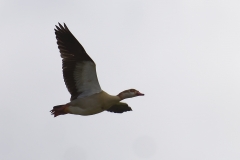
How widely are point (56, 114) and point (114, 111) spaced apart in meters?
3.47

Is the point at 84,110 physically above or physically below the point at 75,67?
below

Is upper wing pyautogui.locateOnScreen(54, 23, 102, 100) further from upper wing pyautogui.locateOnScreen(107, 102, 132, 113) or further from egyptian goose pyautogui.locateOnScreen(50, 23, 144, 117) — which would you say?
upper wing pyautogui.locateOnScreen(107, 102, 132, 113)

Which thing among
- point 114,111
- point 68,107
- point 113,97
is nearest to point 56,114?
point 68,107

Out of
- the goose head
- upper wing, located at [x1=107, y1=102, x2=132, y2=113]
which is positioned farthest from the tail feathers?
upper wing, located at [x1=107, y1=102, x2=132, y2=113]

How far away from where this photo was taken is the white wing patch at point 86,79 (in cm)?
2217

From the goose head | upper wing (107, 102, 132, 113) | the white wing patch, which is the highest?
the white wing patch

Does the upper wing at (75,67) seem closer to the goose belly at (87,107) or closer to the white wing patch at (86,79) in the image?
the white wing patch at (86,79)

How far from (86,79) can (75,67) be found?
0.53 meters

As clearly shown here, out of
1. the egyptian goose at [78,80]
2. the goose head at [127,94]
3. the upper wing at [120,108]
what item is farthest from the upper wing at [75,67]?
the upper wing at [120,108]

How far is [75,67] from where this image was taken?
22312 millimetres

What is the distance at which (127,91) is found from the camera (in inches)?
916

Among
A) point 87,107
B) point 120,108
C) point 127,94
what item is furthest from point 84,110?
point 120,108

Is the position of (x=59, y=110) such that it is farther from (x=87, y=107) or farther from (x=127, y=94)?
(x=127, y=94)

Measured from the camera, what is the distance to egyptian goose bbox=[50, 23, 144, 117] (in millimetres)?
22266
